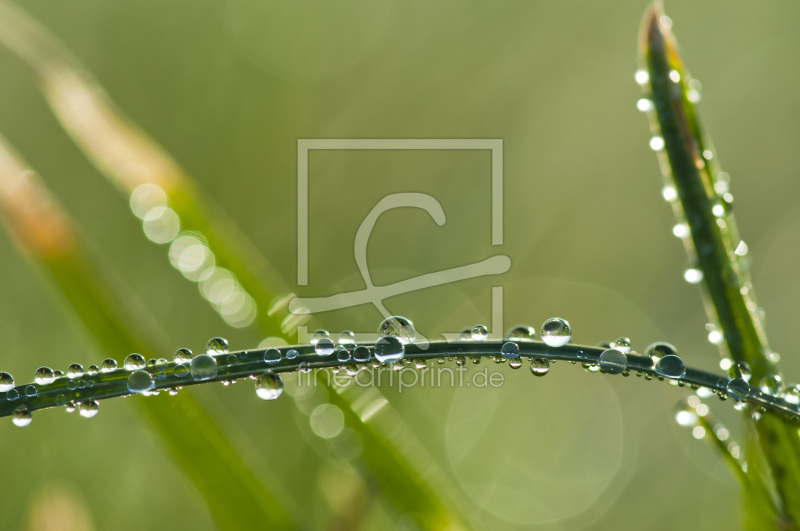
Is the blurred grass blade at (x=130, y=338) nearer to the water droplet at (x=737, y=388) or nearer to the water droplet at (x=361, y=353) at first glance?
the water droplet at (x=361, y=353)

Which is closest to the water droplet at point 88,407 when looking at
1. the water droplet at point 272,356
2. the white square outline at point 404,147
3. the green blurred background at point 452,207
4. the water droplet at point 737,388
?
the water droplet at point 272,356

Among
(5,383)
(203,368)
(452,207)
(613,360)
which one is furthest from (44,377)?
(452,207)

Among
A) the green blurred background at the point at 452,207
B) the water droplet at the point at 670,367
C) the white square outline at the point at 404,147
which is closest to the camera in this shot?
the water droplet at the point at 670,367

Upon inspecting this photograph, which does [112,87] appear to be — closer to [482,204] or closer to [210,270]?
[482,204]

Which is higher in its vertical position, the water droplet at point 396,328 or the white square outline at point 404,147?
the white square outline at point 404,147

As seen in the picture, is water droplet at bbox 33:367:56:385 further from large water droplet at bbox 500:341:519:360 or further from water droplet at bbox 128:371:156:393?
large water droplet at bbox 500:341:519:360

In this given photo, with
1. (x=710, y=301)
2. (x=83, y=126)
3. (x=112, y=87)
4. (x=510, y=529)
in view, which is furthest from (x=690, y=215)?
(x=112, y=87)
